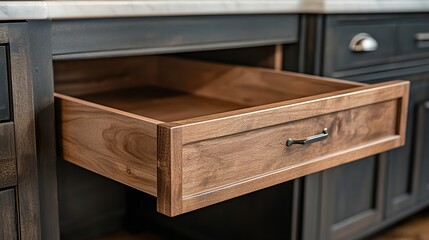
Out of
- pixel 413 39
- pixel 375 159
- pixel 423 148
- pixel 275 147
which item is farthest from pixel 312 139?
pixel 423 148

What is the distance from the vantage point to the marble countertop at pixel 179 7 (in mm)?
959

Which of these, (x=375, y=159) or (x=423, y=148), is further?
(x=423, y=148)

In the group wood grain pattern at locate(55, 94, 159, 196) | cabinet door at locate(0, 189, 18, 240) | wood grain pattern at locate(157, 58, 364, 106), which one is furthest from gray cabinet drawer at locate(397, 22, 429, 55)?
cabinet door at locate(0, 189, 18, 240)

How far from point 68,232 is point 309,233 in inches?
25.4

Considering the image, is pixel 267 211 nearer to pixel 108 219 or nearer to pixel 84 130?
pixel 108 219

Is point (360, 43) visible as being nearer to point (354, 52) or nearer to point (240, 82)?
point (354, 52)

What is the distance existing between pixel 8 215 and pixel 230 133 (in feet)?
1.26

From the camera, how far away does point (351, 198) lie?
5.30 ft

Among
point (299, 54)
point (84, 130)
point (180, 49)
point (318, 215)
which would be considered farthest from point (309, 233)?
point (84, 130)

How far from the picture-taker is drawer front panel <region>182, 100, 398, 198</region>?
34.5 inches

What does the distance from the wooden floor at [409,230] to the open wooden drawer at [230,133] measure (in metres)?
0.68

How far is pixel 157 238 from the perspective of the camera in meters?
1.73

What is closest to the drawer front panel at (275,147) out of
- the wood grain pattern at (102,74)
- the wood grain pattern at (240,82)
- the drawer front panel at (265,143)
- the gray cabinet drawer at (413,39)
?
the drawer front panel at (265,143)

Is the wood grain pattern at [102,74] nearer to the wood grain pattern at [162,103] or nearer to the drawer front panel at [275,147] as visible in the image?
the wood grain pattern at [162,103]
